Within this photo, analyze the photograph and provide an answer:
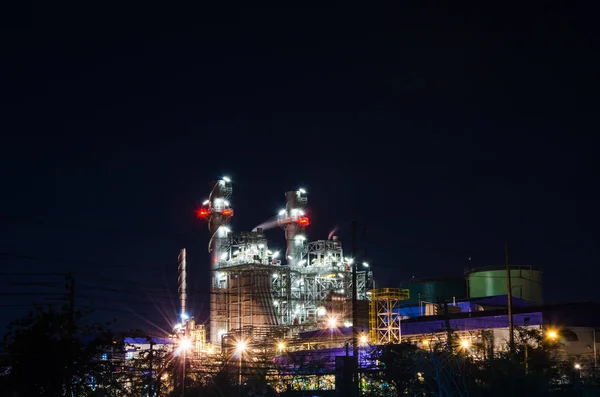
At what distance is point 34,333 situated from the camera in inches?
909

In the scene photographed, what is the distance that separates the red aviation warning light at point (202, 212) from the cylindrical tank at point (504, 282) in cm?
3288

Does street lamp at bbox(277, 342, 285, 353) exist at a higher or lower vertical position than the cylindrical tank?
lower

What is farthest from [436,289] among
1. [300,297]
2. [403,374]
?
[403,374]

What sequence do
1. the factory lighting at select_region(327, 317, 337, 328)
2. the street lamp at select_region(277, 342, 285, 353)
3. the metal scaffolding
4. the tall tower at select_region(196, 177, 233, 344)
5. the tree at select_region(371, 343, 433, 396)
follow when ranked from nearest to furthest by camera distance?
the tree at select_region(371, 343, 433, 396)
the metal scaffolding
the street lamp at select_region(277, 342, 285, 353)
the factory lighting at select_region(327, 317, 337, 328)
the tall tower at select_region(196, 177, 233, 344)

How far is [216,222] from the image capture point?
7931cm

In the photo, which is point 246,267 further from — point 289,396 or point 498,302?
point 289,396

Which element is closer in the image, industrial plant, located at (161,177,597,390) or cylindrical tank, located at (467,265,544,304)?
industrial plant, located at (161,177,597,390)

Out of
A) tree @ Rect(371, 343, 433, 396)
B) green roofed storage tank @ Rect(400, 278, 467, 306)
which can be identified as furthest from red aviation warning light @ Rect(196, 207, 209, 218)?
tree @ Rect(371, 343, 433, 396)

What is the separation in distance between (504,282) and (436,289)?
40.3ft

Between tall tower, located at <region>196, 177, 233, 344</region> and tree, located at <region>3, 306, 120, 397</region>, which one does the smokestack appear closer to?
tall tower, located at <region>196, 177, 233, 344</region>

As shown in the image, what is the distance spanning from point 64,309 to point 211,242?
178 feet

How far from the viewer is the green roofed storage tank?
93.4 m

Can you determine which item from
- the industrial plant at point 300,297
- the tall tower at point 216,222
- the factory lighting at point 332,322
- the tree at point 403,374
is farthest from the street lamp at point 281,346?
the tree at point 403,374

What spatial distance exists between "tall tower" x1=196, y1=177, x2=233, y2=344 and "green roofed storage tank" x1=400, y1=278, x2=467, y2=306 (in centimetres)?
2788
